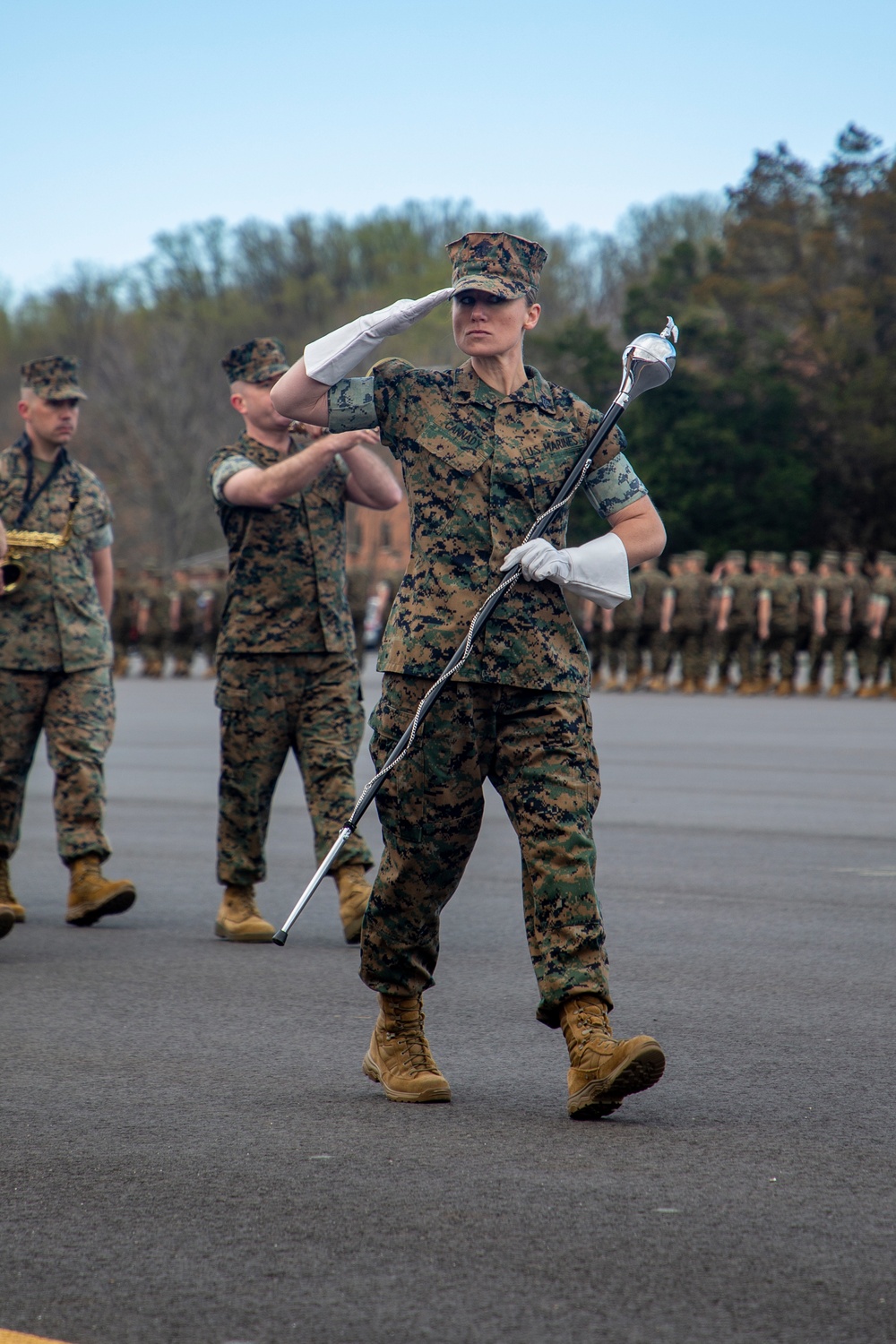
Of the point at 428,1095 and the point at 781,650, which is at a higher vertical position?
the point at 781,650

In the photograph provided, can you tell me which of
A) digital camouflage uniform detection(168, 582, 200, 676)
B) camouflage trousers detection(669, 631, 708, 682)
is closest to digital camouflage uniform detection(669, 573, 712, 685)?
camouflage trousers detection(669, 631, 708, 682)

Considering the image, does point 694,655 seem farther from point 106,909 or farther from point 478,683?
point 478,683

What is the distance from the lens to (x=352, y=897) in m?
7.42

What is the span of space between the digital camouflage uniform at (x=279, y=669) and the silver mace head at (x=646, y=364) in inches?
104

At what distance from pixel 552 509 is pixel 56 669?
353 centimetres

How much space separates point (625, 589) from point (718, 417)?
46.7m

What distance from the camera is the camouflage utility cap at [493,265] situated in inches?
190

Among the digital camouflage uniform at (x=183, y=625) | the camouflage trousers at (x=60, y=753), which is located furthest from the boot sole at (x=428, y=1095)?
the digital camouflage uniform at (x=183, y=625)

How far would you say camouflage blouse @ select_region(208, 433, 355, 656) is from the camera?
7.52 meters

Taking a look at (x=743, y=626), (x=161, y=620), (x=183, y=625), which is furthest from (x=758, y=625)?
(x=161, y=620)

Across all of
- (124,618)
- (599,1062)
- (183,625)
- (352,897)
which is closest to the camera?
(599,1062)

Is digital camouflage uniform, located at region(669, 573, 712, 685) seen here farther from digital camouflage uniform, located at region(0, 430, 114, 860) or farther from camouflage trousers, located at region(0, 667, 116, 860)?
camouflage trousers, located at region(0, 667, 116, 860)

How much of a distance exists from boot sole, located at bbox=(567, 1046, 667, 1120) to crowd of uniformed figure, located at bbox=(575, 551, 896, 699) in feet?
81.0

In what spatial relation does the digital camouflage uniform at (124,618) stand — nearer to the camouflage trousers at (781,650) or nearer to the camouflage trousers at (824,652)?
the camouflage trousers at (781,650)
